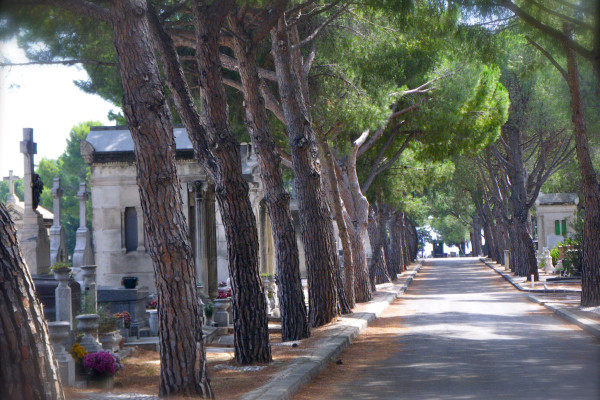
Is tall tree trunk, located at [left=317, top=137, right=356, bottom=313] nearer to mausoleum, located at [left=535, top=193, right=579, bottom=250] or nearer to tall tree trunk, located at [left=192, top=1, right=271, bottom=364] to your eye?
tall tree trunk, located at [left=192, top=1, right=271, bottom=364]

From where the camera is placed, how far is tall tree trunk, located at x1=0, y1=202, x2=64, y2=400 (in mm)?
4719

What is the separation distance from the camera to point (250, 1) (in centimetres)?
1269

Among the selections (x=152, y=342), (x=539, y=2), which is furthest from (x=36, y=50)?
(x=539, y=2)

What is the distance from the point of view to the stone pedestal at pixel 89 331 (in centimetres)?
1061

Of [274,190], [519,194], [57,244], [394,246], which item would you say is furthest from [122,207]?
[394,246]

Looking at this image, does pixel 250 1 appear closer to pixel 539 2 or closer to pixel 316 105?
pixel 539 2

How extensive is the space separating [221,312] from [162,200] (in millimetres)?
9671

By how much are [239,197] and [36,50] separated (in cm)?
547

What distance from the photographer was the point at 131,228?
70.5ft

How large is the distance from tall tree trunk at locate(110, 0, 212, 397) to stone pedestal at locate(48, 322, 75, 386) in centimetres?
171

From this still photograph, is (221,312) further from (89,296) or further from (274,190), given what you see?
(89,296)

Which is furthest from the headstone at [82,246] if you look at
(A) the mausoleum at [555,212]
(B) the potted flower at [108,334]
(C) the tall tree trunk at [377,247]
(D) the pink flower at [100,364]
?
(A) the mausoleum at [555,212]

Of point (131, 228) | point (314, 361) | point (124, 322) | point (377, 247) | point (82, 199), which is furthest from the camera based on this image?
point (377, 247)

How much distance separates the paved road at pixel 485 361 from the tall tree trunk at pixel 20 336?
15.0ft
